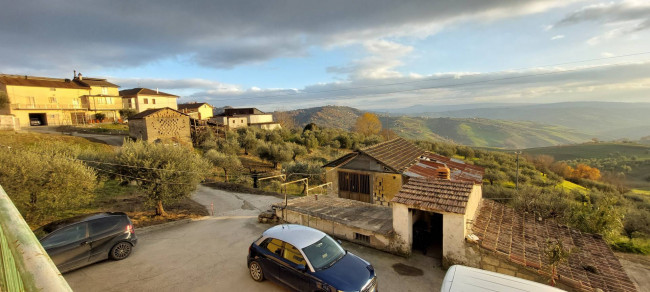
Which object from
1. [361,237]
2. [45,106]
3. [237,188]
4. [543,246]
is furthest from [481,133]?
[45,106]

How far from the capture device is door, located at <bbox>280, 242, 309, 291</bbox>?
24.5ft

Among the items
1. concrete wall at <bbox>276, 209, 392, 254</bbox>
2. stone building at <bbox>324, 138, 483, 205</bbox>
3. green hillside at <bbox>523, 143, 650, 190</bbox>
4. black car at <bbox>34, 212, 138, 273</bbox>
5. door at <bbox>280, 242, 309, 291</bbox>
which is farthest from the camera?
green hillside at <bbox>523, 143, 650, 190</bbox>

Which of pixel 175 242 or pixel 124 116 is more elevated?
pixel 124 116

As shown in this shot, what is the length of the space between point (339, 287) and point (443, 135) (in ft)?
495

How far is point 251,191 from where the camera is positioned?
21.7m

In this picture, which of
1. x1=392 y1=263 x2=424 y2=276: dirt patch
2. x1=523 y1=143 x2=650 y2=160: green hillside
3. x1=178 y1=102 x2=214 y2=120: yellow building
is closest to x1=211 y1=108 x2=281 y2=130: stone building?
x1=178 y1=102 x2=214 y2=120: yellow building

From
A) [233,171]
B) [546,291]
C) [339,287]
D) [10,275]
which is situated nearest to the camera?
[10,275]

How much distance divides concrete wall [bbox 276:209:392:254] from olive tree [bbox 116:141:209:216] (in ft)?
17.3

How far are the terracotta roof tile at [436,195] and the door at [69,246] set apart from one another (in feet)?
35.9

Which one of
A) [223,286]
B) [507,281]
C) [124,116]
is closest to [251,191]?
[223,286]

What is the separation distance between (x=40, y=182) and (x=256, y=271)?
10925 mm

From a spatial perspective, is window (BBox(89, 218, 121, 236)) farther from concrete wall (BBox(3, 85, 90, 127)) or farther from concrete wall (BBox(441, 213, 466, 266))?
concrete wall (BBox(3, 85, 90, 127))

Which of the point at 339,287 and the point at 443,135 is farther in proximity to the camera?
the point at 443,135

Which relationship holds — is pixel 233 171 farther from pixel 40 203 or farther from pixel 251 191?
pixel 40 203
